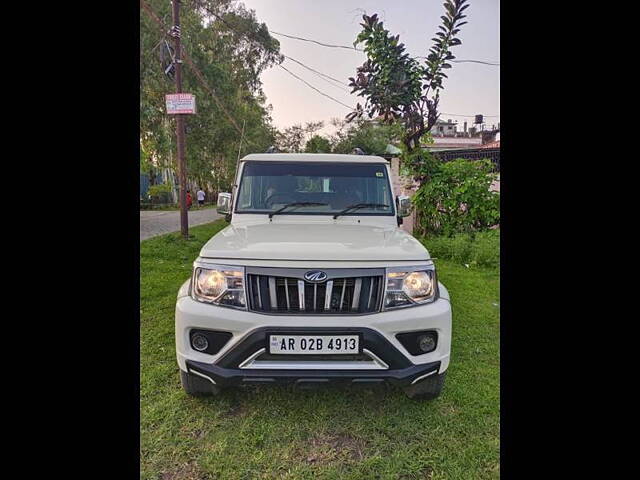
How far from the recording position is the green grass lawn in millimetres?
1976

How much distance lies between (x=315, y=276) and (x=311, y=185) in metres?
1.45

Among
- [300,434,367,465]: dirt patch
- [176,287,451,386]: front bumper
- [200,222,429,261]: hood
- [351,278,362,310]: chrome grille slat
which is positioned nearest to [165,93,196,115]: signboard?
[200,222,429,261]: hood

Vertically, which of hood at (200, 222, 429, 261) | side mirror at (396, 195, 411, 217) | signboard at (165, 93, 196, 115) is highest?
signboard at (165, 93, 196, 115)

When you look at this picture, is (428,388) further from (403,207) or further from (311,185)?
(311,185)

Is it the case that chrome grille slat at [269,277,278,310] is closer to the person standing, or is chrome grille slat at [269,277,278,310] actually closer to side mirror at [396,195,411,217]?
side mirror at [396,195,411,217]

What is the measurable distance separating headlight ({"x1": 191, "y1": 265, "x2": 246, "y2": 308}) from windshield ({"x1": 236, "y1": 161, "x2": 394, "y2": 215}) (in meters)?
1.21

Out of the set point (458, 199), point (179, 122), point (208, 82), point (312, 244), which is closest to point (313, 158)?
point (312, 244)

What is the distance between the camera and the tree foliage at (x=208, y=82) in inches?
434

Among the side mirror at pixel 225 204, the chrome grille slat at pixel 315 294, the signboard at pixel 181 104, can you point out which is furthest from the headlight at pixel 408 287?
the signboard at pixel 181 104

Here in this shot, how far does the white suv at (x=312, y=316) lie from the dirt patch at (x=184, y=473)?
1.44ft

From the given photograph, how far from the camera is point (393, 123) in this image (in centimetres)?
764
